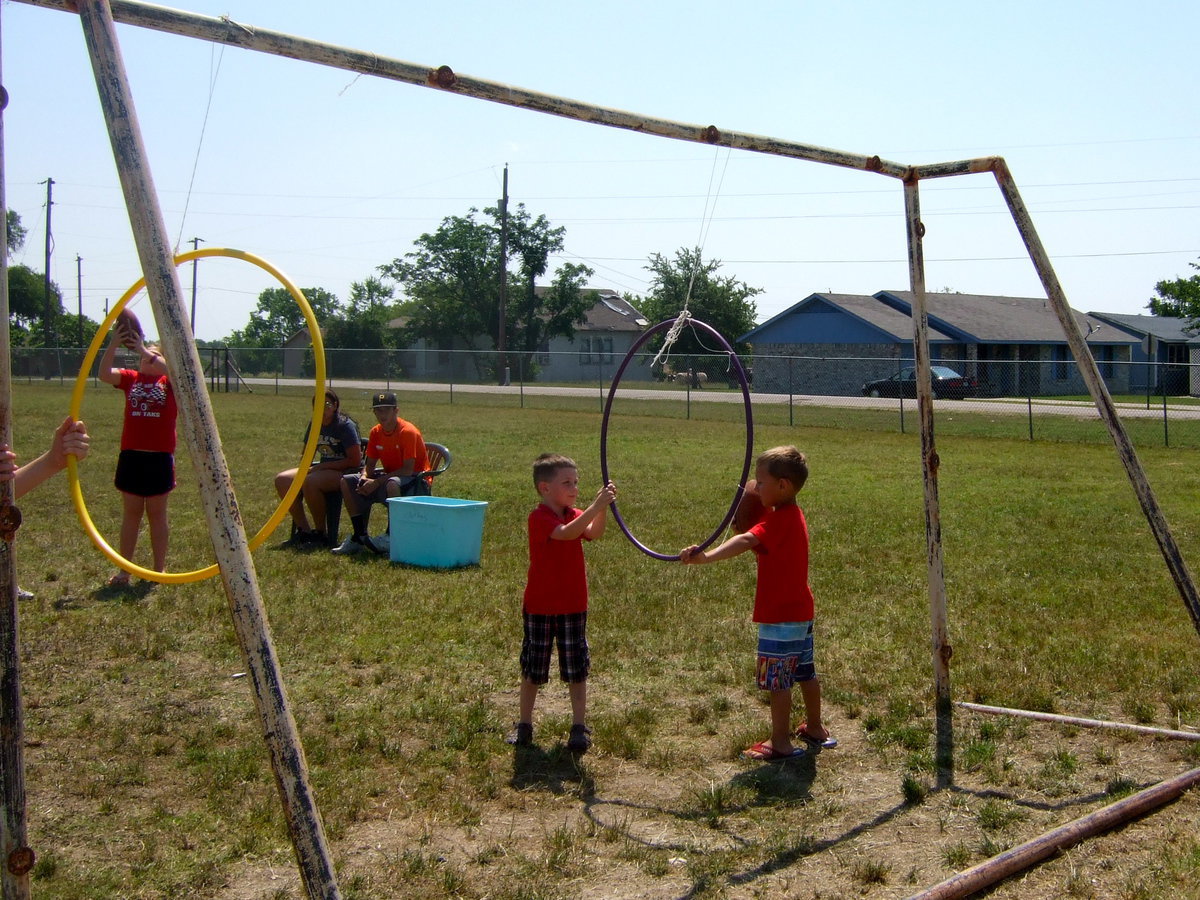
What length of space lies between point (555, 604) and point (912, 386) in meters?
28.8

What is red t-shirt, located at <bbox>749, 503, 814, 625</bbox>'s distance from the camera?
4.85 meters

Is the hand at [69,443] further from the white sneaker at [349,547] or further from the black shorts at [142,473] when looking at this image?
the white sneaker at [349,547]

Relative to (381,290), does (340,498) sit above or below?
below

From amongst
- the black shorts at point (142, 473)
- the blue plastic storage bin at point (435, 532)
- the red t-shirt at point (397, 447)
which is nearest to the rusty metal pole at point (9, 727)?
the black shorts at point (142, 473)

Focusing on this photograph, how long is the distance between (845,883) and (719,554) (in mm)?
1517

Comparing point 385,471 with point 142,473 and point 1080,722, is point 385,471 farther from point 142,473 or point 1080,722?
point 1080,722

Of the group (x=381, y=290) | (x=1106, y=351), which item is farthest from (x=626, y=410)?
(x=381, y=290)

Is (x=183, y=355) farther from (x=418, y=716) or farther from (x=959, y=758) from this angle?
(x=959, y=758)

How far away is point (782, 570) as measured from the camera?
4.85 metres

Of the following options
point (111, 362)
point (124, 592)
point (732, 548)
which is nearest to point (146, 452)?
point (124, 592)

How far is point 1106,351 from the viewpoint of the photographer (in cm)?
5131

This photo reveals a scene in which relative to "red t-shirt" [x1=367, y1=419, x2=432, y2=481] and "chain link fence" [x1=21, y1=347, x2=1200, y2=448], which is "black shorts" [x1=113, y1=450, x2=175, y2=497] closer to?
"red t-shirt" [x1=367, y1=419, x2=432, y2=481]

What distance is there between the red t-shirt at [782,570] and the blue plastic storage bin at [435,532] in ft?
13.4

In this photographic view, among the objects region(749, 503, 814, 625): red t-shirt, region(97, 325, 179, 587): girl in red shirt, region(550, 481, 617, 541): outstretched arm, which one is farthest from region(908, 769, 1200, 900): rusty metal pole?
region(97, 325, 179, 587): girl in red shirt
